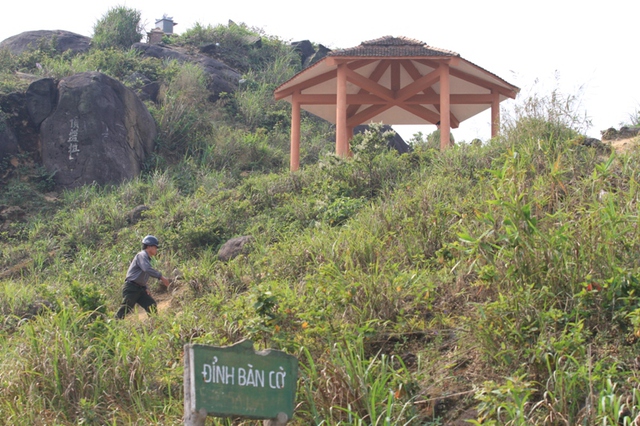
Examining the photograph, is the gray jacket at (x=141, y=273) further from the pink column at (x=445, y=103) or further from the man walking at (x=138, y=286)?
the pink column at (x=445, y=103)

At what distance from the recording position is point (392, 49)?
1535cm

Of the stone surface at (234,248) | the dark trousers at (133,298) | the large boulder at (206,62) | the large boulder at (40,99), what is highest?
the large boulder at (206,62)

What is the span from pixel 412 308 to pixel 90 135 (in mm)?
12382

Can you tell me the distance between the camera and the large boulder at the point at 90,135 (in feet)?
57.7

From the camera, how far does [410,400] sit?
19.2 feet

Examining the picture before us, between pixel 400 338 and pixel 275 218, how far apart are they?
19.0 feet

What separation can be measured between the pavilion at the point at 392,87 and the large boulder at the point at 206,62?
841 centimetres

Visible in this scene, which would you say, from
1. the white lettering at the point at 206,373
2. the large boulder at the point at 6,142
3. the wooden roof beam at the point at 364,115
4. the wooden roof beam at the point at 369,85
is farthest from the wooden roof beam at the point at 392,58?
the white lettering at the point at 206,373

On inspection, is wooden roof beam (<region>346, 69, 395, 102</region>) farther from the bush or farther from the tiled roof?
the bush

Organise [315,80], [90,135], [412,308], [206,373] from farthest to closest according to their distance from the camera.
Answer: [90,135] < [315,80] < [412,308] < [206,373]

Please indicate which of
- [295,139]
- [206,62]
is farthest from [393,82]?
[206,62]

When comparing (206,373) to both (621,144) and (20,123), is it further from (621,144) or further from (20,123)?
(20,123)

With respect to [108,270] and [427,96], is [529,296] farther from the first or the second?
[427,96]

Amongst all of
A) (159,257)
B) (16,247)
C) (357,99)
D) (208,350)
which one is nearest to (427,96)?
(357,99)
